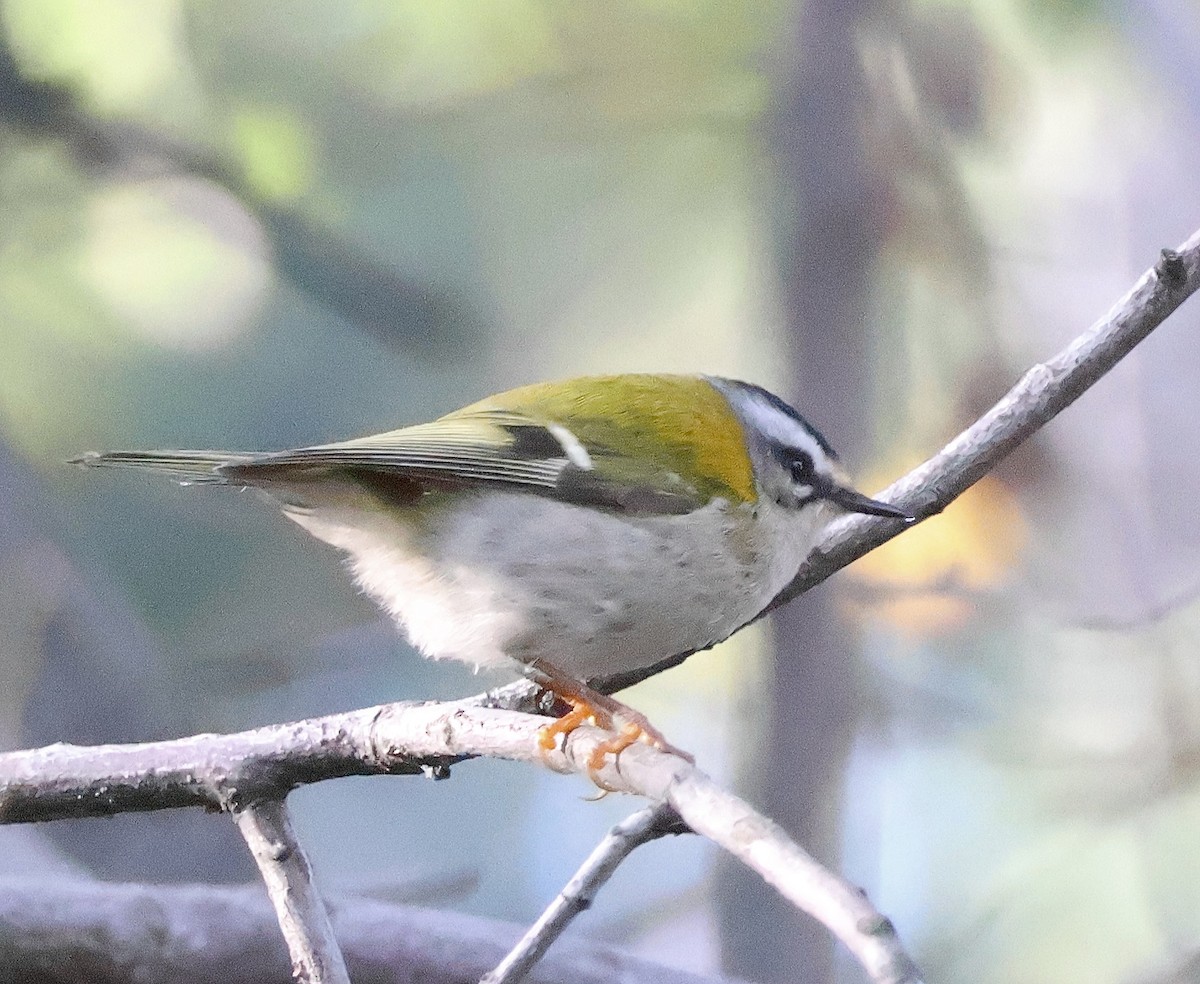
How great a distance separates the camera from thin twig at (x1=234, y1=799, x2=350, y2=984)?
66 centimetres

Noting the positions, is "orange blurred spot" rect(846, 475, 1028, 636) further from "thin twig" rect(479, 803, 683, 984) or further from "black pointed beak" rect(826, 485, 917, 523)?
"thin twig" rect(479, 803, 683, 984)

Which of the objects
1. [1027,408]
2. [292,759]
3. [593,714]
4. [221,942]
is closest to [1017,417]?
[1027,408]

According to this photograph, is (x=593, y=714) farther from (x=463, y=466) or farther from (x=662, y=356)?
(x=662, y=356)

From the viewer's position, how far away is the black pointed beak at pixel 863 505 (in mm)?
805

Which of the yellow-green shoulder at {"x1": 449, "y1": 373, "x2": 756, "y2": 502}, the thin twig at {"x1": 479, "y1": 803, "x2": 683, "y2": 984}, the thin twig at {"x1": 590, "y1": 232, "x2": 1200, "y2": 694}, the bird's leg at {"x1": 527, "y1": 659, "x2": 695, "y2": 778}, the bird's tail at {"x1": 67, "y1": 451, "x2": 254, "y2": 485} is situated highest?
the yellow-green shoulder at {"x1": 449, "y1": 373, "x2": 756, "y2": 502}

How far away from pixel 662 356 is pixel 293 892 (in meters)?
0.70

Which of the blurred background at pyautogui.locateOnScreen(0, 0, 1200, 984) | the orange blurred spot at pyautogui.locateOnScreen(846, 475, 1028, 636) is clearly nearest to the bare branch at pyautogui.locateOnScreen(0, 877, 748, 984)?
the blurred background at pyautogui.locateOnScreen(0, 0, 1200, 984)

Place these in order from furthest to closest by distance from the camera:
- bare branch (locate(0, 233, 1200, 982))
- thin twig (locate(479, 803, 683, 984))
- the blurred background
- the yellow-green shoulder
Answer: the blurred background
the yellow-green shoulder
thin twig (locate(479, 803, 683, 984))
bare branch (locate(0, 233, 1200, 982))

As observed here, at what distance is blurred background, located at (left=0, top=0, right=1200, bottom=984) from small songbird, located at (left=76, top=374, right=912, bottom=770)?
366mm

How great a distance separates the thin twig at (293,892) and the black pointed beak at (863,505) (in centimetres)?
45

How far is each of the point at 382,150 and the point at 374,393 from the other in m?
0.26

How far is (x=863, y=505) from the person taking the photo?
0.83 m

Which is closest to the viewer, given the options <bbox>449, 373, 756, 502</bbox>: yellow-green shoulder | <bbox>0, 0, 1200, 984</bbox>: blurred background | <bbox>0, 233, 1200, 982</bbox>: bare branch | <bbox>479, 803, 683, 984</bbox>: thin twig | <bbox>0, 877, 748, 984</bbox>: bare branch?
<bbox>0, 233, 1200, 982</bbox>: bare branch

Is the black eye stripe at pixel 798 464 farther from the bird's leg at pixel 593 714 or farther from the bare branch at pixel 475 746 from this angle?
the bird's leg at pixel 593 714
